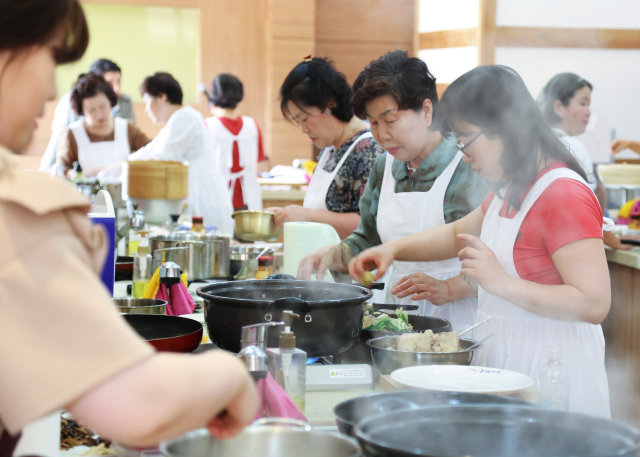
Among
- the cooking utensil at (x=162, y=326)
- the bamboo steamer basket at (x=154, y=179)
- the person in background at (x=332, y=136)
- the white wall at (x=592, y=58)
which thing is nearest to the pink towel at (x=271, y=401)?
the cooking utensil at (x=162, y=326)

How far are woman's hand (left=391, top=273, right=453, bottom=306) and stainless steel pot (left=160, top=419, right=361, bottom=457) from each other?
1167 millimetres

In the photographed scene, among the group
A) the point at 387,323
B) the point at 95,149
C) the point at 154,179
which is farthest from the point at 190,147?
the point at 387,323

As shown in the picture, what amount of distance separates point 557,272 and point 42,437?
130cm

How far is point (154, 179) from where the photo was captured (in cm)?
340

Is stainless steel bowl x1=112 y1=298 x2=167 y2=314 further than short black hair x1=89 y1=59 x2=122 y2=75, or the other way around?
short black hair x1=89 y1=59 x2=122 y2=75

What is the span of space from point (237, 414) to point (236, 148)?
209 inches

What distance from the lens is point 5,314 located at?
57 centimetres

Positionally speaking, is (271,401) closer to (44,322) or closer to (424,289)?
(44,322)

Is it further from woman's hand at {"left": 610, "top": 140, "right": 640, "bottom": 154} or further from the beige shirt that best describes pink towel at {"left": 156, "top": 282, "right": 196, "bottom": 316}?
woman's hand at {"left": 610, "top": 140, "right": 640, "bottom": 154}

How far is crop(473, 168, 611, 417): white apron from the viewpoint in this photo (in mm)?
1741

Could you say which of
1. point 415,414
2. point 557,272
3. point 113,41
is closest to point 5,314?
point 415,414

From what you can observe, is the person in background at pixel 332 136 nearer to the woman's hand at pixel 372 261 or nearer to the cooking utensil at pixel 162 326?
the woman's hand at pixel 372 261

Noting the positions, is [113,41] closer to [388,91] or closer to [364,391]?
[388,91]

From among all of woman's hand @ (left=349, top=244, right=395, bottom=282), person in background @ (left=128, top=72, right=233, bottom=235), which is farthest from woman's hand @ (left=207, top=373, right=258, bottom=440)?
person in background @ (left=128, top=72, right=233, bottom=235)
